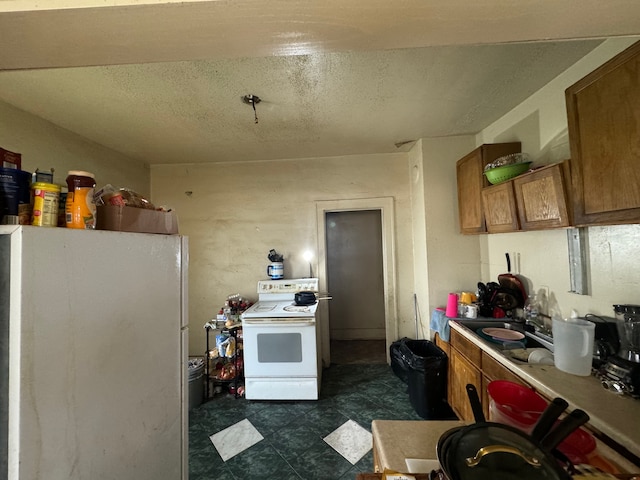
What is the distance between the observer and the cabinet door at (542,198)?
132cm

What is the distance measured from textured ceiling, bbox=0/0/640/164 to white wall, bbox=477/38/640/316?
109 mm

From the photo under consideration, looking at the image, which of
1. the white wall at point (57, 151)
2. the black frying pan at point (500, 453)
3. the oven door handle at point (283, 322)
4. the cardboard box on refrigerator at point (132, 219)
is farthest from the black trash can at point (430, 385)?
the white wall at point (57, 151)

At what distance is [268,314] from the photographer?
2318 mm

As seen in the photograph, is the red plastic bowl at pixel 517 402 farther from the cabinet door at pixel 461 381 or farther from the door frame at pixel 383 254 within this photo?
the door frame at pixel 383 254

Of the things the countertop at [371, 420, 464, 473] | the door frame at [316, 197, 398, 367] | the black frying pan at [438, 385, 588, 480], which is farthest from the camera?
the door frame at [316, 197, 398, 367]

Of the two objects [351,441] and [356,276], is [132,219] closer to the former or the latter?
[351,441]

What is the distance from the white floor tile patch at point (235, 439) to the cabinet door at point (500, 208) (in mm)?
2442

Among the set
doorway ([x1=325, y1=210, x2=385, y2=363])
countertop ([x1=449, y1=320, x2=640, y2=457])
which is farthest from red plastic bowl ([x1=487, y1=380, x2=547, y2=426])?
doorway ([x1=325, y1=210, x2=385, y2=363])

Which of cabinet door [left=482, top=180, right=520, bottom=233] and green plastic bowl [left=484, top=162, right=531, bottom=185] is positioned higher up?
green plastic bowl [left=484, top=162, right=531, bottom=185]

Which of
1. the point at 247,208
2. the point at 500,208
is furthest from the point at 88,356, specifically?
the point at 247,208

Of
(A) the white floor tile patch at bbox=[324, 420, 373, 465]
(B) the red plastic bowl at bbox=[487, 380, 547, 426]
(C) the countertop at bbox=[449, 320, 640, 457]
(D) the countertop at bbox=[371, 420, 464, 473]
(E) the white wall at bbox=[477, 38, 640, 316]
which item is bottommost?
(A) the white floor tile patch at bbox=[324, 420, 373, 465]

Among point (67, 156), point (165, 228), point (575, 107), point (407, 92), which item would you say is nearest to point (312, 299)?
point (165, 228)

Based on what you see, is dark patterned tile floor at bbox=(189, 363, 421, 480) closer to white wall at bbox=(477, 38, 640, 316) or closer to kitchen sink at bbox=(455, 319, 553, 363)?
kitchen sink at bbox=(455, 319, 553, 363)

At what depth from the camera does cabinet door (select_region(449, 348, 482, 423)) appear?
66.7 inches
